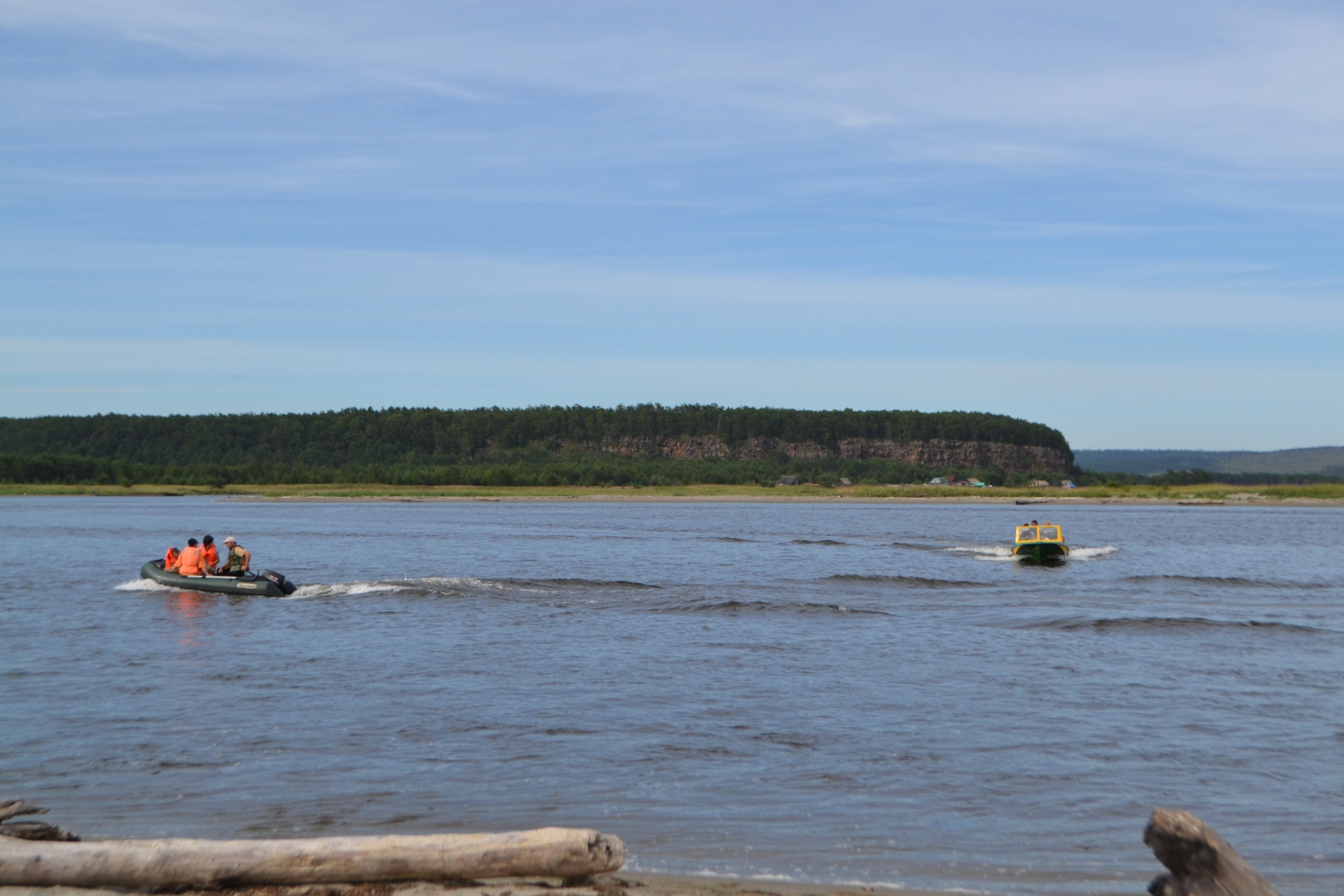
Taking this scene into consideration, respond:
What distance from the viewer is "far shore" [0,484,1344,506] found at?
122750 mm

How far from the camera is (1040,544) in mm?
42500

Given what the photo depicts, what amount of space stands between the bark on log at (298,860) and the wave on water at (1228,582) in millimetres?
32029

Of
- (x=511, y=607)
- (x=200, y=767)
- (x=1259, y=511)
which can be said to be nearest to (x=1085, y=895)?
(x=200, y=767)

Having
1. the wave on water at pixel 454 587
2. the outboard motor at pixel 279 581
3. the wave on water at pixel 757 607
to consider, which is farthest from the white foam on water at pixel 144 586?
the wave on water at pixel 757 607

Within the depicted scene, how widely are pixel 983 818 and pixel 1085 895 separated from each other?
194 centimetres

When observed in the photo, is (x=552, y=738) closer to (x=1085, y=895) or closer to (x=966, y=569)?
(x=1085, y=895)

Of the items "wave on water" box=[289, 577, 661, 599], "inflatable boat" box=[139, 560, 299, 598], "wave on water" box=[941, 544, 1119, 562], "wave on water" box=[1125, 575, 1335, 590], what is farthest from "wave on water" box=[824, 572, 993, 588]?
"inflatable boat" box=[139, 560, 299, 598]

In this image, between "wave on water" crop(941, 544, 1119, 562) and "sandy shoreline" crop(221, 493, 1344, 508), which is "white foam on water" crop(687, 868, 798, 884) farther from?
"sandy shoreline" crop(221, 493, 1344, 508)

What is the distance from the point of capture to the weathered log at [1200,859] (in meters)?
6.26

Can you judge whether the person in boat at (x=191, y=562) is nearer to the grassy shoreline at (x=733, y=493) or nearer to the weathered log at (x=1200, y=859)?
the weathered log at (x=1200, y=859)

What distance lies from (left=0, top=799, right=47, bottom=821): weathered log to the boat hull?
38.4m

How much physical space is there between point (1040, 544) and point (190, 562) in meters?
29.8

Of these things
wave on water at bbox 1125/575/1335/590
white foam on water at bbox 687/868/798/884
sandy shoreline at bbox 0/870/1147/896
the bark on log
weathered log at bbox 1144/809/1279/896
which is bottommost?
wave on water at bbox 1125/575/1335/590

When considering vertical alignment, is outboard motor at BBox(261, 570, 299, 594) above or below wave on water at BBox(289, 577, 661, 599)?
above
